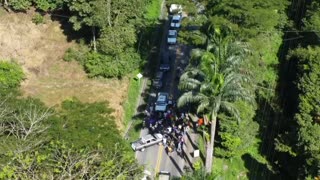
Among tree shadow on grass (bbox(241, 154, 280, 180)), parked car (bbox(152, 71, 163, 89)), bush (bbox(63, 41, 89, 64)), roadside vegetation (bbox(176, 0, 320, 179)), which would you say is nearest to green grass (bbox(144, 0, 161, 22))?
bush (bbox(63, 41, 89, 64))

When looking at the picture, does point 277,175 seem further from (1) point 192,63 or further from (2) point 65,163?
(2) point 65,163

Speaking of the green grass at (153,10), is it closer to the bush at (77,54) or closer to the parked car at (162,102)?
the bush at (77,54)

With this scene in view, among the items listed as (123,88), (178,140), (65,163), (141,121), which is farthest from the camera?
(123,88)

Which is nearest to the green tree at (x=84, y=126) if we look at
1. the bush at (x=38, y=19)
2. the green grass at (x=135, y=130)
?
the green grass at (x=135, y=130)

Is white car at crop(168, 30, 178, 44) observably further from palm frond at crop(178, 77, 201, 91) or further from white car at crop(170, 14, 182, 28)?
palm frond at crop(178, 77, 201, 91)

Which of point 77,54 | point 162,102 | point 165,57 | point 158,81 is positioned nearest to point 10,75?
point 77,54

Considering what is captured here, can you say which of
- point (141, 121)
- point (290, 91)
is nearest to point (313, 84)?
point (290, 91)
